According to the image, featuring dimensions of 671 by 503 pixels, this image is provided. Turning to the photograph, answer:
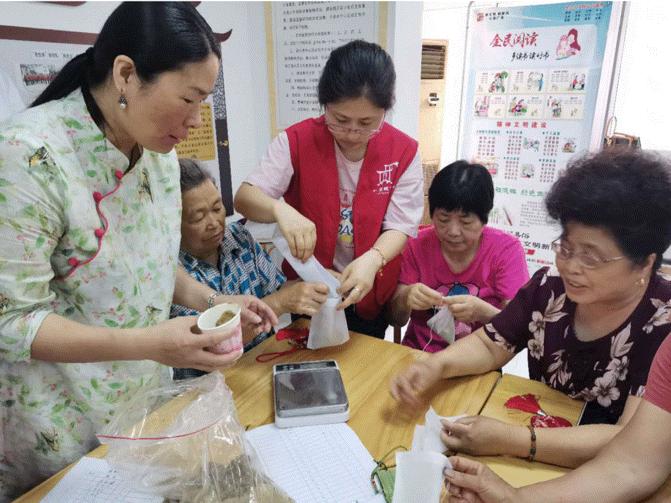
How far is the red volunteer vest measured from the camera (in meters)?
1.66

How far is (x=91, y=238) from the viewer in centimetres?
95

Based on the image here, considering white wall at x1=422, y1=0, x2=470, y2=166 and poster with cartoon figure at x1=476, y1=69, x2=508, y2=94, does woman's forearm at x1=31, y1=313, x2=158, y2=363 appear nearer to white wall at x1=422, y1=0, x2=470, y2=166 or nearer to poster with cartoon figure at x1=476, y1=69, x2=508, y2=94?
poster with cartoon figure at x1=476, y1=69, x2=508, y2=94

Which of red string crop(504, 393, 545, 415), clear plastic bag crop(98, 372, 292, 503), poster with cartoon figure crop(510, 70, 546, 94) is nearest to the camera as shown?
clear plastic bag crop(98, 372, 292, 503)

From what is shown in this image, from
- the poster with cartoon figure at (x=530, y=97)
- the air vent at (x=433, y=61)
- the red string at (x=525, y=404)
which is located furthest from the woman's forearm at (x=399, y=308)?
the air vent at (x=433, y=61)

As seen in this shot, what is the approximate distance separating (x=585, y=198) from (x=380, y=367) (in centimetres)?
73

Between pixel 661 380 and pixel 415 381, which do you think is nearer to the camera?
pixel 661 380

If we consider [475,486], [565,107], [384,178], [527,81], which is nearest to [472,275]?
[384,178]

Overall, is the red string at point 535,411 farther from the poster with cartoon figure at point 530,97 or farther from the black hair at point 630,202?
the poster with cartoon figure at point 530,97

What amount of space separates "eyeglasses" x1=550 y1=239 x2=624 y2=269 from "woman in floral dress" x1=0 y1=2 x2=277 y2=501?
848 mm

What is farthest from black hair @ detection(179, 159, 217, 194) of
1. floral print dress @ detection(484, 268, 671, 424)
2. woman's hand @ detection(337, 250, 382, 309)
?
floral print dress @ detection(484, 268, 671, 424)

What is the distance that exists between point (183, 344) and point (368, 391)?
0.58 meters

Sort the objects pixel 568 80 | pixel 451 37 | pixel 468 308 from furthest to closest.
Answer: pixel 451 37 < pixel 568 80 < pixel 468 308

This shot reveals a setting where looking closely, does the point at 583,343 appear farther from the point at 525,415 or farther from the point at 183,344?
the point at 183,344

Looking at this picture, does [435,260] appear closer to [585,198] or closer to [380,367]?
[380,367]
